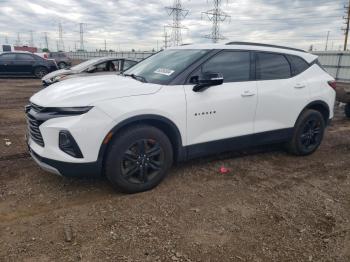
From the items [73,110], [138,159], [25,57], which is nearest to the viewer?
[73,110]

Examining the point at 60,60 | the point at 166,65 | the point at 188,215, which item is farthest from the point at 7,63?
the point at 188,215

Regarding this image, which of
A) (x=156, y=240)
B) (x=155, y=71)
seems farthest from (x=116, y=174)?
(x=155, y=71)

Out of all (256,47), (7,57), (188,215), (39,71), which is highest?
(256,47)

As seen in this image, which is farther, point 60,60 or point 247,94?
point 60,60

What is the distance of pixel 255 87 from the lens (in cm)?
427

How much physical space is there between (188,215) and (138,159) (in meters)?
0.83

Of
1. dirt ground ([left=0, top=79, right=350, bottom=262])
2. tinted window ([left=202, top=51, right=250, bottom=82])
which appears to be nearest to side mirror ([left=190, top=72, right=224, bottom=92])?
tinted window ([left=202, top=51, right=250, bottom=82])

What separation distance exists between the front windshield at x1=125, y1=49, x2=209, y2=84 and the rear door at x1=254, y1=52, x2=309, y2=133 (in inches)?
40.4

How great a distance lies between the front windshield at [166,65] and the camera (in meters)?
3.81

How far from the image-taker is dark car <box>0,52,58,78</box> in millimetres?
16609

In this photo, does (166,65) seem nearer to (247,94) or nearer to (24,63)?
(247,94)

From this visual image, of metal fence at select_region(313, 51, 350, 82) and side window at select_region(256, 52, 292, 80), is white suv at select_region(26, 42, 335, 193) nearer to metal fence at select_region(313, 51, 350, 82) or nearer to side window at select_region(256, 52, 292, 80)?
side window at select_region(256, 52, 292, 80)

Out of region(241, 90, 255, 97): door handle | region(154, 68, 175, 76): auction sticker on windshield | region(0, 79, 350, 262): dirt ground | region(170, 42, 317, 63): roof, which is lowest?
region(0, 79, 350, 262): dirt ground

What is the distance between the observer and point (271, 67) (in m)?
4.56
